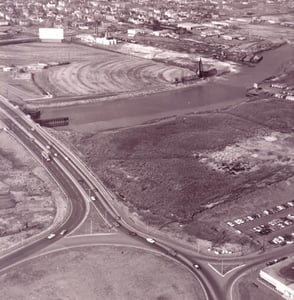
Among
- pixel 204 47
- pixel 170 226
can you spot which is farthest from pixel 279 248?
pixel 204 47

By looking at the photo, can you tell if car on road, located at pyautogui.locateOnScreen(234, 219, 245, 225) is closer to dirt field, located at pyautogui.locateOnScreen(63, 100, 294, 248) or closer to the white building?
dirt field, located at pyautogui.locateOnScreen(63, 100, 294, 248)

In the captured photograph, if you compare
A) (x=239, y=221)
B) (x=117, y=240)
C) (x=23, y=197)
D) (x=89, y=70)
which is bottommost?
(x=23, y=197)

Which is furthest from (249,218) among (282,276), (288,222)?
(282,276)

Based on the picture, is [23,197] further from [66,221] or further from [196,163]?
[196,163]

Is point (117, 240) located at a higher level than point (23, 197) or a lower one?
higher

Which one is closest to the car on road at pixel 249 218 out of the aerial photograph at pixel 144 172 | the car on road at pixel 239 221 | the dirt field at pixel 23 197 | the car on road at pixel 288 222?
the aerial photograph at pixel 144 172

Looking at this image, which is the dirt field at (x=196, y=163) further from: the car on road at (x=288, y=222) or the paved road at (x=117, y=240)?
the car on road at (x=288, y=222)
